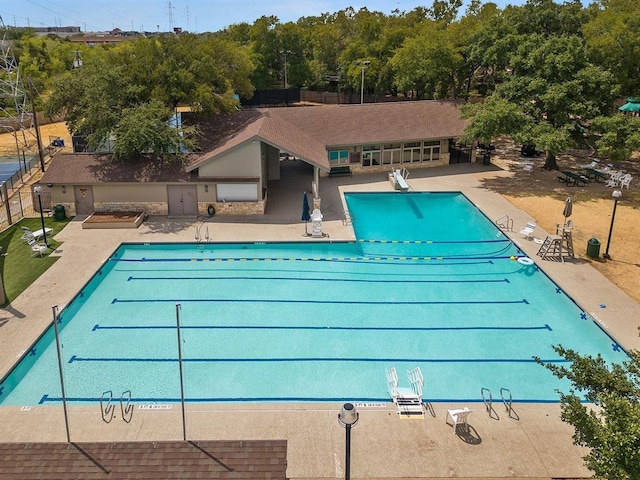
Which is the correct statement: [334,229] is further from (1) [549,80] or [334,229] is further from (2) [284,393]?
(1) [549,80]

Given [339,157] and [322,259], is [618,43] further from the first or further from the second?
[322,259]

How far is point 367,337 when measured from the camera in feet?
53.1

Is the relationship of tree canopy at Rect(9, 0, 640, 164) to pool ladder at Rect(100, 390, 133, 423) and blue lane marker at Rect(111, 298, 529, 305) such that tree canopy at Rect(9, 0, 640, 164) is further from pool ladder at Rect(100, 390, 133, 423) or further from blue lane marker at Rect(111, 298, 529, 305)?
pool ladder at Rect(100, 390, 133, 423)

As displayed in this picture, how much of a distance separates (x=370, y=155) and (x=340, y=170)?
222cm

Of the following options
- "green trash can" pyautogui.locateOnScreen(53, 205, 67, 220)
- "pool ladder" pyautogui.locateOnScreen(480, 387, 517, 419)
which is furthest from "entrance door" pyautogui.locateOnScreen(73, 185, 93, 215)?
"pool ladder" pyautogui.locateOnScreen(480, 387, 517, 419)

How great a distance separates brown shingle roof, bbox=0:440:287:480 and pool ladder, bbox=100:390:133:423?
2.99m

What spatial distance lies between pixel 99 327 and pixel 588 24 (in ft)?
108

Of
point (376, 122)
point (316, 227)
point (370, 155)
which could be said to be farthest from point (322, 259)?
point (376, 122)

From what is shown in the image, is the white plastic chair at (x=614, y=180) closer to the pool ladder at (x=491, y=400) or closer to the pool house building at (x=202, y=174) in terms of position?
the pool house building at (x=202, y=174)

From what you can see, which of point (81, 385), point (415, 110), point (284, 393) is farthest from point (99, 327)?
point (415, 110)

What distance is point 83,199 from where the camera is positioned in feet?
83.3

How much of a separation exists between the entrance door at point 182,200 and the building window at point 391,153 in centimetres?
1361

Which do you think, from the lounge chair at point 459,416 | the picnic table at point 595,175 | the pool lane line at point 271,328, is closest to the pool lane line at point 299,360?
the pool lane line at point 271,328

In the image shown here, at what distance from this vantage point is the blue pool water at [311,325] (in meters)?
13.9
